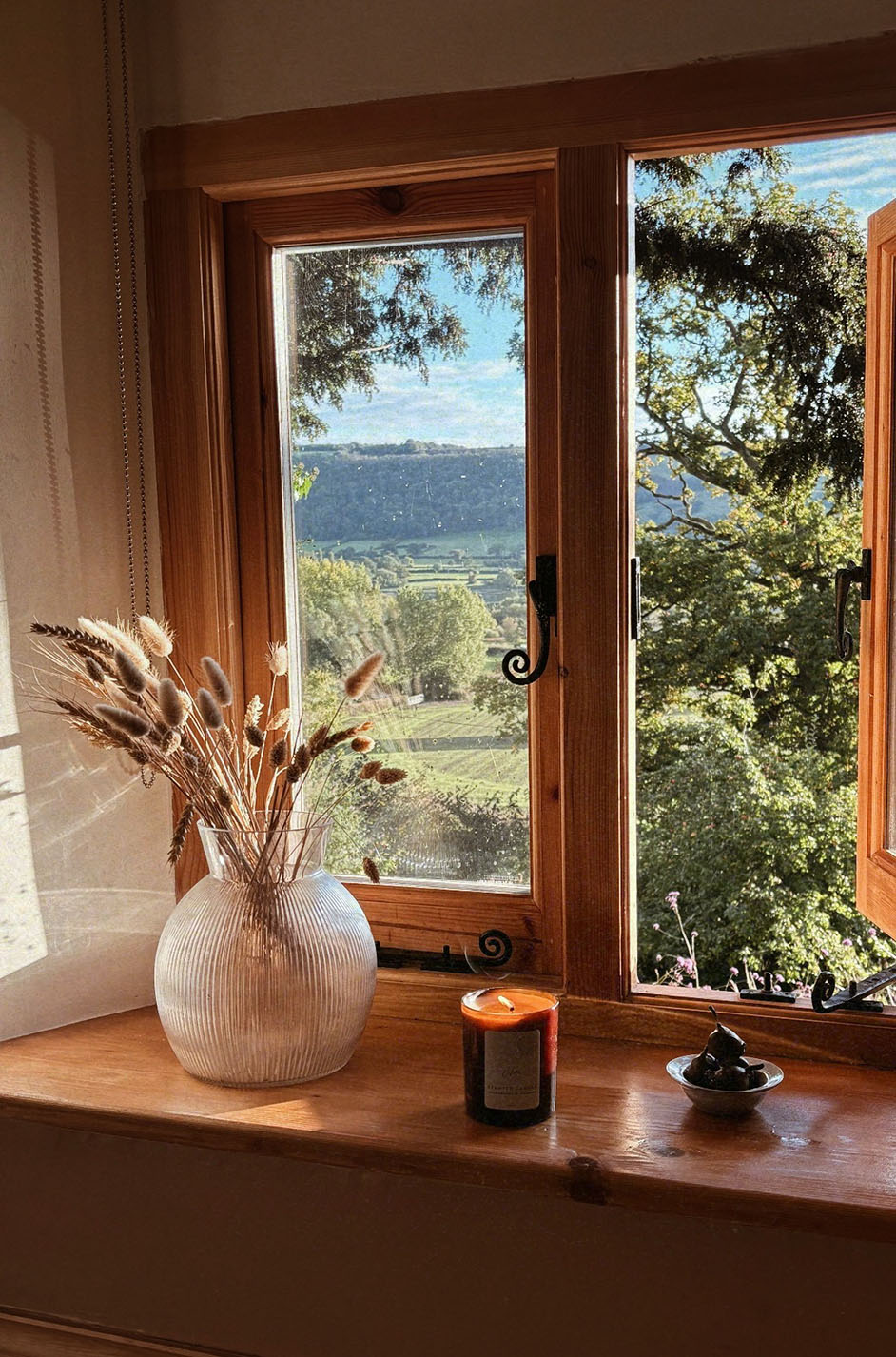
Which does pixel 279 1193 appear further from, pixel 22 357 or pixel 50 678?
pixel 22 357

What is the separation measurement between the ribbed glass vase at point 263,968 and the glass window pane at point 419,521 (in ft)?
0.76

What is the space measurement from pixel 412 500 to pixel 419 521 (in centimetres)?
3

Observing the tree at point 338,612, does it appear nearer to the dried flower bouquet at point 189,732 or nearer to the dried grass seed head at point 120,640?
the dried flower bouquet at point 189,732

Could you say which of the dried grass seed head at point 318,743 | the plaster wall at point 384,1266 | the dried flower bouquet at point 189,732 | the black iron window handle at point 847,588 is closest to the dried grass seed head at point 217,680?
the dried flower bouquet at point 189,732

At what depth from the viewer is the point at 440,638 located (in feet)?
5.29

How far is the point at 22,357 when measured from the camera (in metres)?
1.51

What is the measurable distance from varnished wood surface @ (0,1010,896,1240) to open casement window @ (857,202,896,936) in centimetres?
25

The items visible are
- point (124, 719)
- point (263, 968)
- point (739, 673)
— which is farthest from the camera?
point (739, 673)

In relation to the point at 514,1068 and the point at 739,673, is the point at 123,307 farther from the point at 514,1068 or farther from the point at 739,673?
the point at 739,673

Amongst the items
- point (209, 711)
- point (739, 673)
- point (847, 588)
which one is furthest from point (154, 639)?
point (739, 673)

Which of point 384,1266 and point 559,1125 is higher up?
point 559,1125

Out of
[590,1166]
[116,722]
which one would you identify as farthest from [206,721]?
[590,1166]

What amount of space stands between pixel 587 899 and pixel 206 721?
21.7 inches

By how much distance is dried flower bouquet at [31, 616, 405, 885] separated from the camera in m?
1.32
